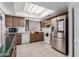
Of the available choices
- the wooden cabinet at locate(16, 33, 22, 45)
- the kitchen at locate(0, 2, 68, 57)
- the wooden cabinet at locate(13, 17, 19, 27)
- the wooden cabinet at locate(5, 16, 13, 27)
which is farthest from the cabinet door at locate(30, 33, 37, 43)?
the wooden cabinet at locate(5, 16, 13, 27)

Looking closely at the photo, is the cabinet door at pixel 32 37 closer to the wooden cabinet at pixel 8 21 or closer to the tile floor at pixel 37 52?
the wooden cabinet at pixel 8 21

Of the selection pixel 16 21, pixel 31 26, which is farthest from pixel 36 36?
pixel 16 21

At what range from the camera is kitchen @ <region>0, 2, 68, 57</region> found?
412cm

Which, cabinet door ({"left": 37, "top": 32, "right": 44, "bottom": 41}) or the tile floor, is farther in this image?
cabinet door ({"left": 37, "top": 32, "right": 44, "bottom": 41})

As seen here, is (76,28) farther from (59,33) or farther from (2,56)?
(2,56)

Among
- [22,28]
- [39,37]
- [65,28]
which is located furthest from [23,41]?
[65,28]

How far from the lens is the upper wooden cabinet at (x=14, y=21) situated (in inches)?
257

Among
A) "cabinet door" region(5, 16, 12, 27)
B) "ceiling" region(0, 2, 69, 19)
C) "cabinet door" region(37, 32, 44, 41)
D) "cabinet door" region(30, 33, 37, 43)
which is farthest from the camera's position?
"cabinet door" region(37, 32, 44, 41)

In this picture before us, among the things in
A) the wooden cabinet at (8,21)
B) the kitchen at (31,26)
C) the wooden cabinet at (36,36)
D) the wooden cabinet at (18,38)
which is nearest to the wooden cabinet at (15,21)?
the kitchen at (31,26)

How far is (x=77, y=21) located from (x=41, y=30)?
630 cm

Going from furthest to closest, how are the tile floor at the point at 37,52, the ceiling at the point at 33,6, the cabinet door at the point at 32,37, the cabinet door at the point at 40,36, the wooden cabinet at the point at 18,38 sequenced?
the cabinet door at the point at 40,36 < the cabinet door at the point at 32,37 < the wooden cabinet at the point at 18,38 < the tile floor at the point at 37,52 < the ceiling at the point at 33,6

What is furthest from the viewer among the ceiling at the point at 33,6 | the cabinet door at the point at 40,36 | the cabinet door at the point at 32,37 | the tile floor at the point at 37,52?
the cabinet door at the point at 40,36

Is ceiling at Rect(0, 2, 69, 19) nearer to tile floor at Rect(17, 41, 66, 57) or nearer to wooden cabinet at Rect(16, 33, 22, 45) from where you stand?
wooden cabinet at Rect(16, 33, 22, 45)

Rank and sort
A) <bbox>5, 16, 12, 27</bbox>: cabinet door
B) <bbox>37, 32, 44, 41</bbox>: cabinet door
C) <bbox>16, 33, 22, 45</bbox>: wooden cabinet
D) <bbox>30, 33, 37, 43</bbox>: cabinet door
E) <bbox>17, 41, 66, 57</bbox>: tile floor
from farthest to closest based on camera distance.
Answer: <bbox>37, 32, 44, 41</bbox>: cabinet door < <bbox>30, 33, 37, 43</bbox>: cabinet door < <bbox>16, 33, 22, 45</bbox>: wooden cabinet < <bbox>5, 16, 12, 27</bbox>: cabinet door < <bbox>17, 41, 66, 57</bbox>: tile floor
